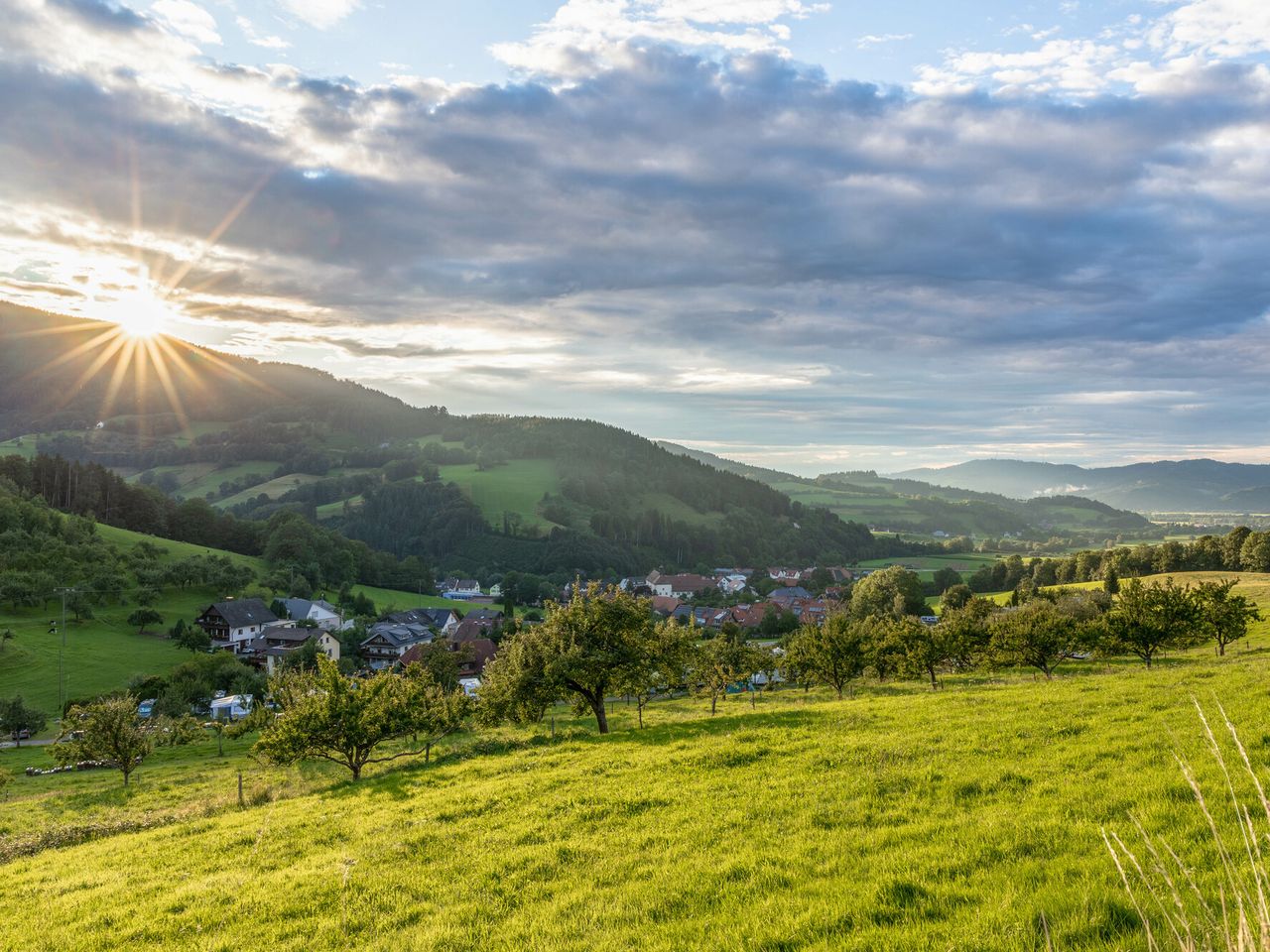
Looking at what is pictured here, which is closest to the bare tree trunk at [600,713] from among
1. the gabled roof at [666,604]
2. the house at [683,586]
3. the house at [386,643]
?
the house at [386,643]

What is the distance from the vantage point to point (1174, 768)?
13094 mm

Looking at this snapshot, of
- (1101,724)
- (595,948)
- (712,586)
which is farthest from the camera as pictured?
→ (712,586)

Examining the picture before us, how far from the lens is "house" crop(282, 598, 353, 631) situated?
411ft

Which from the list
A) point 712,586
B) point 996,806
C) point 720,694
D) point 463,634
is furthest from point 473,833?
point 712,586

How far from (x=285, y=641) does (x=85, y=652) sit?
28.4 metres

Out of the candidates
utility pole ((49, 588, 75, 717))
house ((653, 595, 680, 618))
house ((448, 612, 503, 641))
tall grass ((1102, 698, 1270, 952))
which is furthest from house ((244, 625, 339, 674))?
tall grass ((1102, 698, 1270, 952))

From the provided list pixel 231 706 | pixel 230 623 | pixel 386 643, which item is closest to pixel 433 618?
pixel 386 643

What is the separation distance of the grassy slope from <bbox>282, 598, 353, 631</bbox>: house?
15547 millimetres

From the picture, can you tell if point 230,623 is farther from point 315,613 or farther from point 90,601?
point 315,613

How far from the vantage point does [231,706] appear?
75.1 meters

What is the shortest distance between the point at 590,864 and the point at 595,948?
344 centimetres

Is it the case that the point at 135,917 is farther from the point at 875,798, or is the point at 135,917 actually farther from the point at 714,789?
the point at 875,798

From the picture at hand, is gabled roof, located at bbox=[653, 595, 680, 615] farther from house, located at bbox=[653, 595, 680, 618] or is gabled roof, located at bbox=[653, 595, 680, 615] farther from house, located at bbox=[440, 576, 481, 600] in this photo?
house, located at bbox=[440, 576, 481, 600]

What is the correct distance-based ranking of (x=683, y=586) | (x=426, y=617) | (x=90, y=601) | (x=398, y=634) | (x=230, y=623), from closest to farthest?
(x=90, y=601) < (x=230, y=623) < (x=398, y=634) < (x=426, y=617) < (x=683, y=586)
